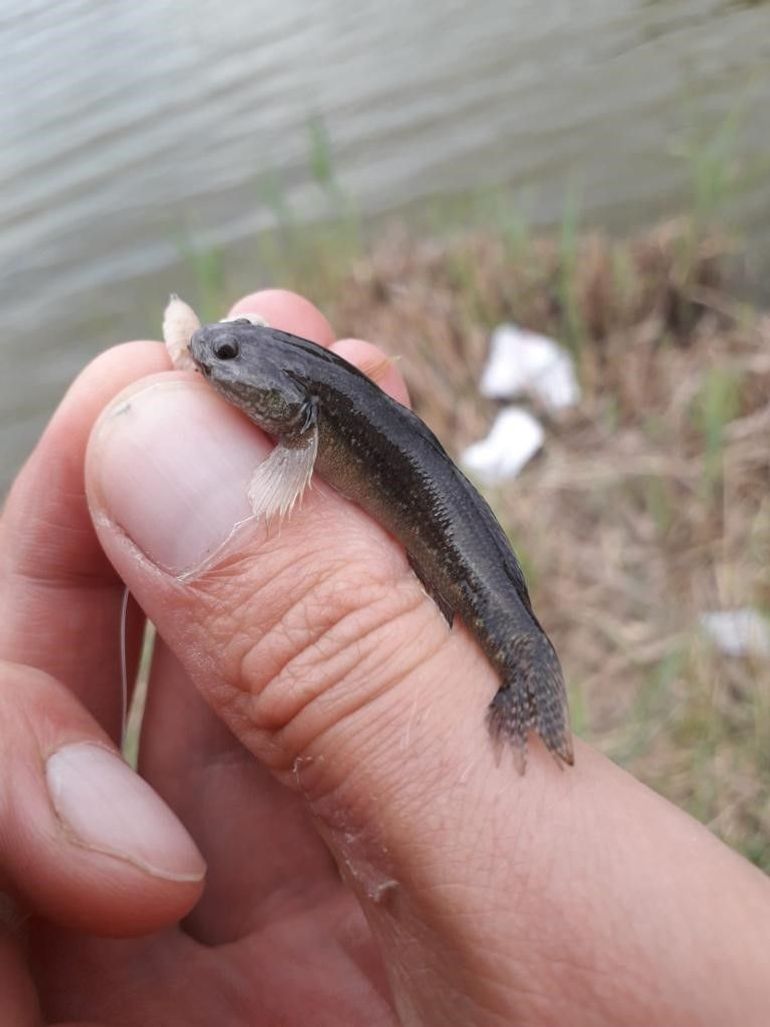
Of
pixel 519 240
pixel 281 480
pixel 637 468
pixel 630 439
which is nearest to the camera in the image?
pixel 281 480

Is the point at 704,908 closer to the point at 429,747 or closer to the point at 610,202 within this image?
the point at 429,747

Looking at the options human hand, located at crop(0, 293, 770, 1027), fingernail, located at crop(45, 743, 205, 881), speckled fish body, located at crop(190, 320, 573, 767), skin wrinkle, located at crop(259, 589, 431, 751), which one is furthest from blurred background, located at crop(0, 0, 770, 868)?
fingernail, located at crop(45, 743, 205, 881)

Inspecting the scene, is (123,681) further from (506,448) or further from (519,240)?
(519,240)

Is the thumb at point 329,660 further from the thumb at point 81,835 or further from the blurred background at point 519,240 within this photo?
the blurred background at point 519,240

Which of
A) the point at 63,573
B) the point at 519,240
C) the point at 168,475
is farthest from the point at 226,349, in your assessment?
the point at 519,240

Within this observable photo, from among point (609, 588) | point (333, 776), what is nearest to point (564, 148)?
point (609, 588)

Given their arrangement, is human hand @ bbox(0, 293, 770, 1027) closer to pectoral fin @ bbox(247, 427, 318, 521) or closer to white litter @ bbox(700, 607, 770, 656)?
pectoral fin @ bbox(247, 427, 318, 521)
